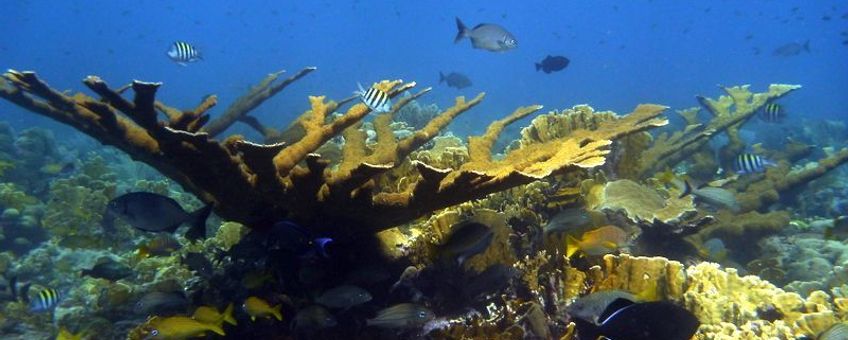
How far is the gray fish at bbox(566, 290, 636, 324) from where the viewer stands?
3342 millimetres

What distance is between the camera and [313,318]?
3.60 m

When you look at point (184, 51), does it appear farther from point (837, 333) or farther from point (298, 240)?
point (837, 333)

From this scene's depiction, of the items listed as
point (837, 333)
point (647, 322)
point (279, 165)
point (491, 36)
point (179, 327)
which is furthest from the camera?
point (491, 36)

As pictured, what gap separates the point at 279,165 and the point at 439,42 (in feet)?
480

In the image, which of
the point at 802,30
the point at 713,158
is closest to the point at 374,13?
the point at 802,30

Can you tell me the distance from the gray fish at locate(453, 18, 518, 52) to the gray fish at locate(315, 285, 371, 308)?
21.6ft

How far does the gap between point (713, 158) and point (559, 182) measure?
591 cm

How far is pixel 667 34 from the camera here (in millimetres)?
165375

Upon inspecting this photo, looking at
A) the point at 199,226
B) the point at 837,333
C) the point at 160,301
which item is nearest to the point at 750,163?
the point at 837,333

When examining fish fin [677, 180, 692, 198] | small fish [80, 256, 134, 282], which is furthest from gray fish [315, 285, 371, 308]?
fish fin [677, 180, 692, 198]

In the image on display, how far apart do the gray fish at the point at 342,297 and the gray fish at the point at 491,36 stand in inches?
259

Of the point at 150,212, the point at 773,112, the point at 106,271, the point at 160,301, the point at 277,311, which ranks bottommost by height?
the point at 277,311

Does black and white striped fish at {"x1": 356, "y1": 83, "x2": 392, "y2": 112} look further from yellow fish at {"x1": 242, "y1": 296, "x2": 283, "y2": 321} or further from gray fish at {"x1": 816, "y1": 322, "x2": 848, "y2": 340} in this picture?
gray fish at {"x1": 816, "y1": 322, "x2": 848, "y2": 340}

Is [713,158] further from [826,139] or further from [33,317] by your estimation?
[826,139]
